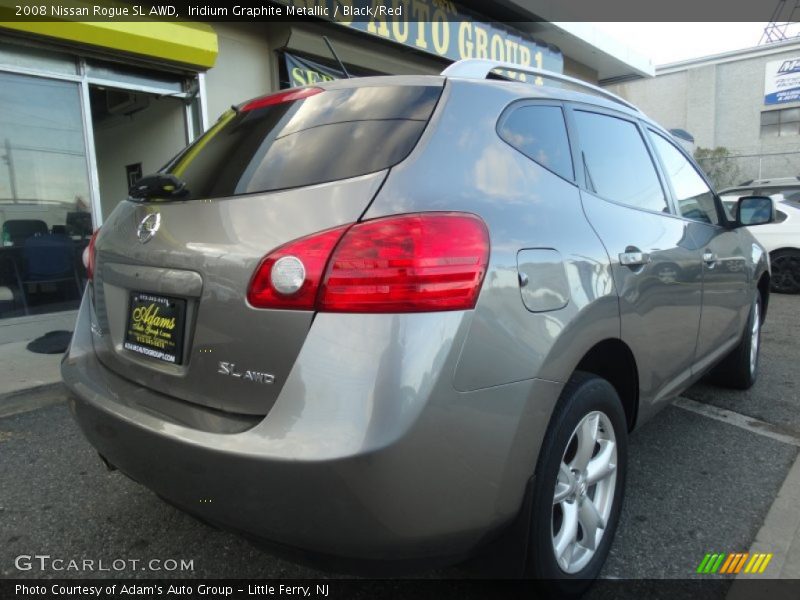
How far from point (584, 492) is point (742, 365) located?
8.58 feet

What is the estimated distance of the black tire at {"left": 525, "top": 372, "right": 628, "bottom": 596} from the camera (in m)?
1.68

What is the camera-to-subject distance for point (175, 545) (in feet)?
7.48

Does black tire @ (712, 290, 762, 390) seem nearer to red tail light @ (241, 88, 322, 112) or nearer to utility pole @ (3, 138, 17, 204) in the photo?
red tail light @ (241, 88, 322, 112)

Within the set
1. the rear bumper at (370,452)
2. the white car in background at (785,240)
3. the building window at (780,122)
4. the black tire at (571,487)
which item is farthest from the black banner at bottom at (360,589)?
the building window at (780,122)

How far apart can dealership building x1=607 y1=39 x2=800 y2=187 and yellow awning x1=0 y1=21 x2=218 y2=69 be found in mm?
25484

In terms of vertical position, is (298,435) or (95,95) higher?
(95,95)

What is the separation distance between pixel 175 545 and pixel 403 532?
4.34 feet

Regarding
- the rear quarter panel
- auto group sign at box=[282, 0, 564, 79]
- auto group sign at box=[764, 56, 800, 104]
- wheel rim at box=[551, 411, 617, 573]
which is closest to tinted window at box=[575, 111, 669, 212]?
the rear quarter panel

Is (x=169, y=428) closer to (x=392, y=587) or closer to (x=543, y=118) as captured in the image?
(x=392, y=587)

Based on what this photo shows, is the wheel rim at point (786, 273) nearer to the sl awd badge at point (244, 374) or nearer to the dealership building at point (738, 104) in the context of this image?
the sl awd badge at point (244, 374)

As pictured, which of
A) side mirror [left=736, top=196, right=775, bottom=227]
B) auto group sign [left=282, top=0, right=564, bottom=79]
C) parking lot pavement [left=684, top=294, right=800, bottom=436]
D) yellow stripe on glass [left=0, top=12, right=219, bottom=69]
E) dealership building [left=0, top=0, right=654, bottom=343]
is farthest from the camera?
auto group sign [left=282, top=0, right=564, bottom=79]

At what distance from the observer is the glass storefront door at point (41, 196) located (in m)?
5.96

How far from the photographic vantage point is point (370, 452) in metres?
1.33

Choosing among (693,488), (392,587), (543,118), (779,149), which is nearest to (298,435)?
(392,587)
